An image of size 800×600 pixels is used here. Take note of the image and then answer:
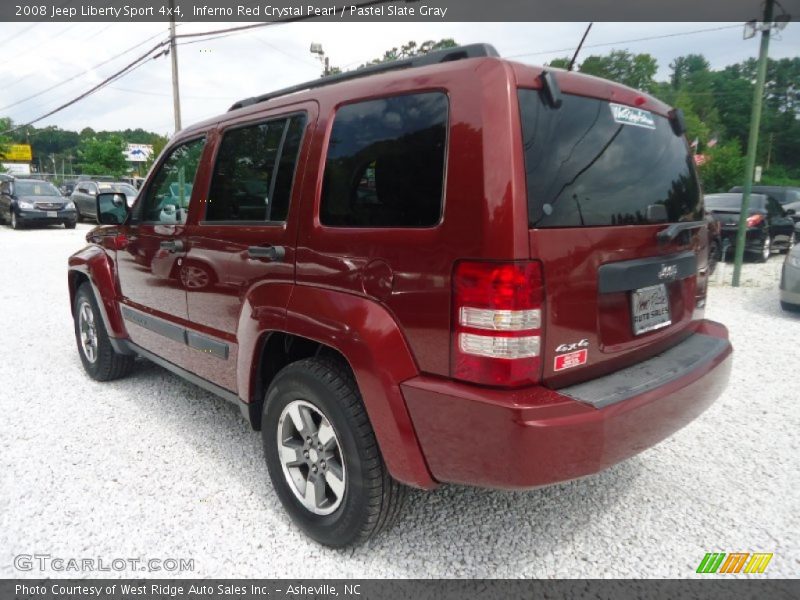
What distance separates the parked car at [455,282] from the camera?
1.83 metres

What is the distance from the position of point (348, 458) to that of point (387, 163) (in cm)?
118

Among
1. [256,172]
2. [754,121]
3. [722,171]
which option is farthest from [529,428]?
[722,171]

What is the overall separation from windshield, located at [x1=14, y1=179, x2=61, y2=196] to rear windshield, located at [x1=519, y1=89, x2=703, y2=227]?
68.4ft

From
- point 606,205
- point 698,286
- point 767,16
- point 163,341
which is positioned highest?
point 767,16

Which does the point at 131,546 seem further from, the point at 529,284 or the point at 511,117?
the point at 511,117

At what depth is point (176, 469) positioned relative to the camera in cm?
311

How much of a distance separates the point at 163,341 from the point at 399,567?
2.16 m

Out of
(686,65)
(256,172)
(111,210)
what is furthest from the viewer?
(686,65)

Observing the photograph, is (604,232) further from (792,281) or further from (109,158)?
(109,158)

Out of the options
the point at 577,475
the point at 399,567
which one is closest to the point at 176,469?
the point at 399,567

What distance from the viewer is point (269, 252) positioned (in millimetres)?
2494

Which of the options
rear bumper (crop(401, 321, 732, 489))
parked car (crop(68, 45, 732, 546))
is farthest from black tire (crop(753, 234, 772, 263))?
rear bumper (crop(401, 321, 732, 489))

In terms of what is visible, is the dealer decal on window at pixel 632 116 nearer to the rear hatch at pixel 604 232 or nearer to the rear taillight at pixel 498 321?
the rear hatch at pixel 604 232

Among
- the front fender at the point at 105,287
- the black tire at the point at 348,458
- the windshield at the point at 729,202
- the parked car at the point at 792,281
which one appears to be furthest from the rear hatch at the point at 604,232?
the windshield at the point at 729,202
